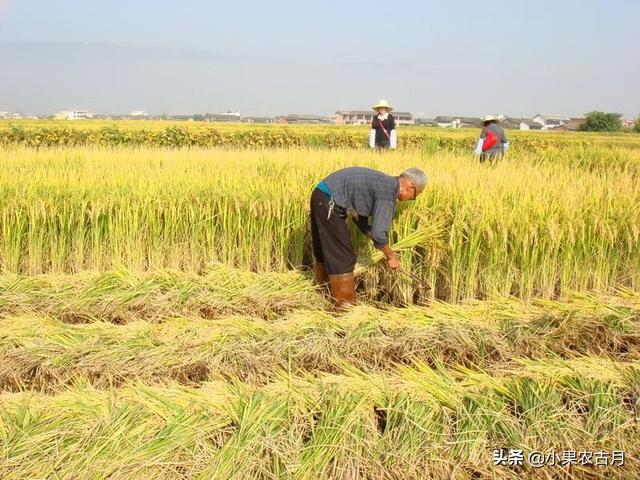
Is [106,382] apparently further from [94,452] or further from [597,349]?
[597,349]

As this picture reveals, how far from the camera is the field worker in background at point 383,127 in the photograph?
8539 mm

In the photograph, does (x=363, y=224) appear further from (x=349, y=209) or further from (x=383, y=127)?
(x=383, y=127)

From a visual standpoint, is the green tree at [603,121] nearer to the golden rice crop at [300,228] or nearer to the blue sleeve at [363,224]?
the golden rice crop at [300,228]

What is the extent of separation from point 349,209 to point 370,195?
209mm

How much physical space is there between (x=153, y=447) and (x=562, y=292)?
3360 millimetres

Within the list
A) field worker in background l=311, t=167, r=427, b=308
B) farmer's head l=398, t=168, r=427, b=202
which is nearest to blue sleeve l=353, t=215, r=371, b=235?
field worker in background l=311, t=167, r=427, b=308

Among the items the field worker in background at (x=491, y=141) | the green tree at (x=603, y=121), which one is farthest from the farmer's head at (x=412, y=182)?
the green tree at (x=603, y=121)

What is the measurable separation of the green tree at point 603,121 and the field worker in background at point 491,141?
37.9 meters

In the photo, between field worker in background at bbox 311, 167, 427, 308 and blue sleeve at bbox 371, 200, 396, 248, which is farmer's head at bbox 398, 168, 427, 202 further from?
blue sleeve at bbox 371, 200, 396, 248

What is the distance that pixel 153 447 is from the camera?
233 cm

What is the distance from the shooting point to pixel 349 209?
3.96 meters

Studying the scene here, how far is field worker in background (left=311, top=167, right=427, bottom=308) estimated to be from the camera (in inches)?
148

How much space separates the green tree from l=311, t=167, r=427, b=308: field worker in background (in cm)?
4286

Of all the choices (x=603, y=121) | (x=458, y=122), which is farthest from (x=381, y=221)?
(x=458, y=122)
